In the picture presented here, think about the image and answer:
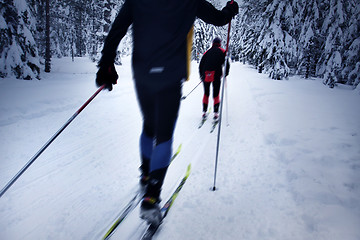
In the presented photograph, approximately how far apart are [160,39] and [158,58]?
0.49ft

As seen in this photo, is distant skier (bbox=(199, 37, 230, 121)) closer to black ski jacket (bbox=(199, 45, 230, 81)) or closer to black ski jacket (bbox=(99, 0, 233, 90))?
black ski jacket (bbox=(199, 45, 230, 81))

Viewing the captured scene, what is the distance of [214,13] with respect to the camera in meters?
1.82

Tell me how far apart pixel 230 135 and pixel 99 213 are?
9.79ft

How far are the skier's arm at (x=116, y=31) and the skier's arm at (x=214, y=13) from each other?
67cm

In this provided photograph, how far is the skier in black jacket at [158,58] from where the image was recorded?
1.45 m

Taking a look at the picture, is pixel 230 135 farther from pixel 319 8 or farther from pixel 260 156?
pixel 319 8

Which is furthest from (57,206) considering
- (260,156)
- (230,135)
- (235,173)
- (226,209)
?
(230,135)

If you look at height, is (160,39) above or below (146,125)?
above

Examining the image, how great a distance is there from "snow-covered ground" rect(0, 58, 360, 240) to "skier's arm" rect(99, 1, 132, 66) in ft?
5.26

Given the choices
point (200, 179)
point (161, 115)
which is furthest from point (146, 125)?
point (200, 179)

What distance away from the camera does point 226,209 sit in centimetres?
203

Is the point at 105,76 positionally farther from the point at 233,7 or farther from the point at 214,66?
the point at 214,66

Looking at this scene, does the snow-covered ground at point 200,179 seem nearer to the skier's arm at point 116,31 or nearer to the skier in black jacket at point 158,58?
the skier in black jacket at point 158,58

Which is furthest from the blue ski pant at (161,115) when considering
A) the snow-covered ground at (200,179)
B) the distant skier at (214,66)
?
the distant skier at (214,66)
